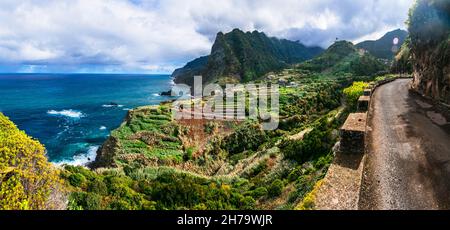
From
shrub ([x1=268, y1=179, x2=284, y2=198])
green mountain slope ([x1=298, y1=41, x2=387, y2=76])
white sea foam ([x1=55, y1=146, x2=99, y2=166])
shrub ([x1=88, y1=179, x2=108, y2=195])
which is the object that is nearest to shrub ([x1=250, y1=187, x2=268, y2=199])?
shrub ([x1=268, y1=179, x2=284, y2=198])

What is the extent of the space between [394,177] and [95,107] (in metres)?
105

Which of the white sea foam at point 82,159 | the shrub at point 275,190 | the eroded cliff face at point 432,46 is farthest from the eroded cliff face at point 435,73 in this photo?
the white sea foam at point 82,159

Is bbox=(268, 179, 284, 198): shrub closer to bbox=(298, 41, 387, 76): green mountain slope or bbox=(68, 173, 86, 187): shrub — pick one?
bbox=(68, 173, 86, 187): shrub

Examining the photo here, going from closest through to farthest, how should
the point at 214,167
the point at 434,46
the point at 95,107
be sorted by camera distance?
the point at 434,46 → the point at 214,167 → the point at 95,107

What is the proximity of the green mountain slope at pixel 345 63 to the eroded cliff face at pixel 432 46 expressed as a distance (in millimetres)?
97652

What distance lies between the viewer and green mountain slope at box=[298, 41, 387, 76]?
131750 mm

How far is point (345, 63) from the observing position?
145125 mm

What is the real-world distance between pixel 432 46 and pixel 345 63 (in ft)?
415

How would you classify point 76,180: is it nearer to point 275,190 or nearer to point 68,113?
point 275,190

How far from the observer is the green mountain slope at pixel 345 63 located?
13175 cm

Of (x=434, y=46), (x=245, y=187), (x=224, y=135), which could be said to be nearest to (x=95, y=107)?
(x=224, y=135)

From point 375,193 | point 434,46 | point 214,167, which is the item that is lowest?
point 214,167

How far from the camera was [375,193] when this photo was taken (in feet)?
29.8
